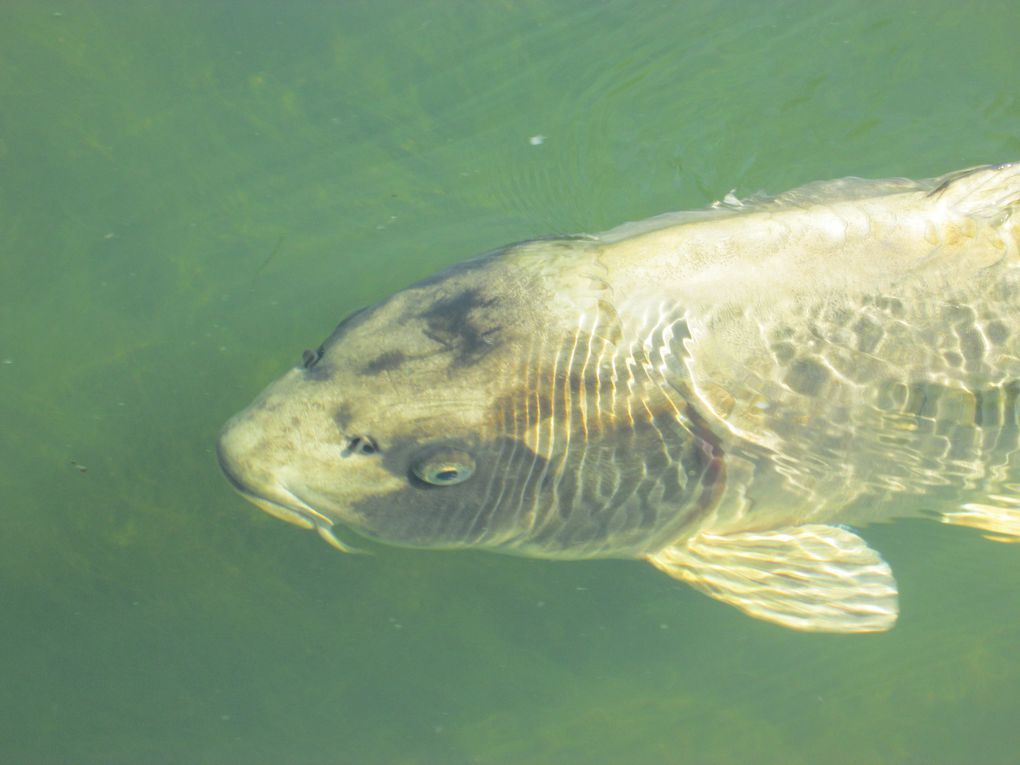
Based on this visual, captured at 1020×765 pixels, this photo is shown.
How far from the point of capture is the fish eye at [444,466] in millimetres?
3441

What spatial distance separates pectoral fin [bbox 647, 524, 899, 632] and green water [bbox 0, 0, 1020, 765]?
813 millimetres

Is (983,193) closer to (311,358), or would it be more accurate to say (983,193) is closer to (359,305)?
(311,358)

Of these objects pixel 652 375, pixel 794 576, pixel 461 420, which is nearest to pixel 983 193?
pixel 652 375

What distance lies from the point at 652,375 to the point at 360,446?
1242 millimetres

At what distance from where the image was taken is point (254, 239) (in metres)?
5.79

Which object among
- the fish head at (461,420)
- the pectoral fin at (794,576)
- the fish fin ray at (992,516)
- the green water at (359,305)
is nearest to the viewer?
the fish head at (461,420)

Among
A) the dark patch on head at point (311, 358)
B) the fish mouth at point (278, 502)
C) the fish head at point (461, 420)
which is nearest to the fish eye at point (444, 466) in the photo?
the fish head at point (461, 420)

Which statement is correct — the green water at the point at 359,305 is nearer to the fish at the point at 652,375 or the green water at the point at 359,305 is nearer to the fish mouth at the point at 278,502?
the fish mouth at the point at 278,502

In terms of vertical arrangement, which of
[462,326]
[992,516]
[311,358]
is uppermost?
[462,326]

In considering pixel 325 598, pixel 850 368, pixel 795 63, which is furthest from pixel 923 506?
pixel 795 63

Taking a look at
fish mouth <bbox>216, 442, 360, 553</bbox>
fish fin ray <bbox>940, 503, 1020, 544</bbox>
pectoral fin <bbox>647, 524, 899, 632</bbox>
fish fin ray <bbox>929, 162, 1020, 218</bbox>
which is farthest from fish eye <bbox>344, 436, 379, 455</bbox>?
fish fin ray <bbox>940, 503, 1020, 544</bbox>

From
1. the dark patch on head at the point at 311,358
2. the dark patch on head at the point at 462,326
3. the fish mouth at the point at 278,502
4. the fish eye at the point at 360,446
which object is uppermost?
the dark patch on head at the point at 462,326

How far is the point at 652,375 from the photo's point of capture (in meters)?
3.56

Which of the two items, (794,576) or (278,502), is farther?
(794,576)
